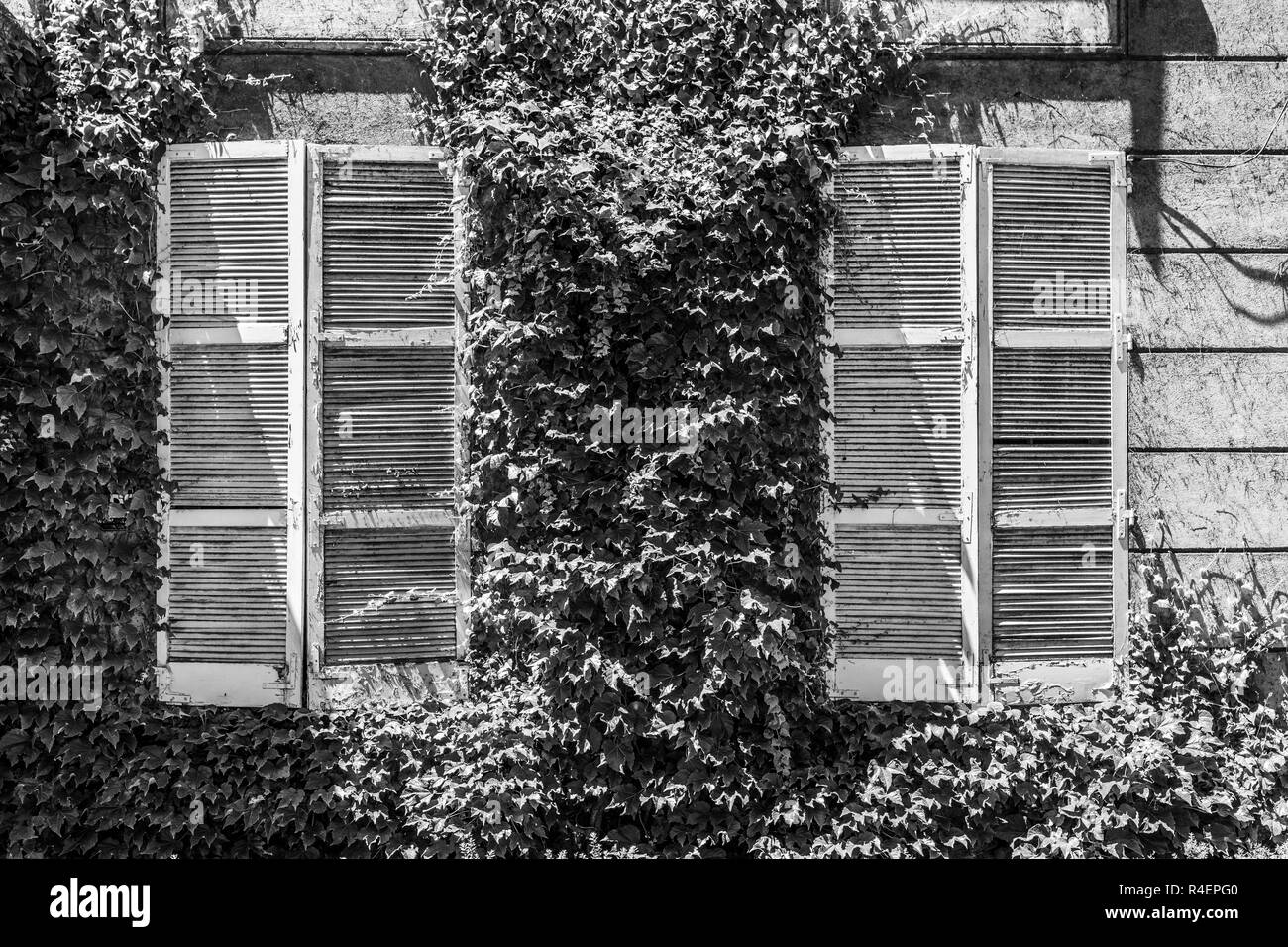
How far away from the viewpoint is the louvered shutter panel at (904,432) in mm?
5078

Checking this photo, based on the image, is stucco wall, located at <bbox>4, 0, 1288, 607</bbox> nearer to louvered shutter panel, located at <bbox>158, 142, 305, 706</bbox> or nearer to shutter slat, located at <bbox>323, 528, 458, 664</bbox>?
louvered shutter panel, located at <bbox>158, 142, 305, 706</bbox>

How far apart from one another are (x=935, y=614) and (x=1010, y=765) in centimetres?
88

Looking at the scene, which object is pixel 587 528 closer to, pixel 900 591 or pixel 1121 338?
pixel 900 591

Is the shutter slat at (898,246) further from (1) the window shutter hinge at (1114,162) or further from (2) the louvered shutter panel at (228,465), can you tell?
(2) the louvered shutter panel at (228,465)

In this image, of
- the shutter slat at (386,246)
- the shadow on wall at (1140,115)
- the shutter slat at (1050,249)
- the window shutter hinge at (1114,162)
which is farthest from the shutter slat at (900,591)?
the shutter slat at (386,246)

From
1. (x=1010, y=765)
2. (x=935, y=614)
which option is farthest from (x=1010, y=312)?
(x=1010, y=765)

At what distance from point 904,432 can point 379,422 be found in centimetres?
292

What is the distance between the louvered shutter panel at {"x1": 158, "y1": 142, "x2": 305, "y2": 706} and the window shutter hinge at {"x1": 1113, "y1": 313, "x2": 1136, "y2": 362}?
180 inches

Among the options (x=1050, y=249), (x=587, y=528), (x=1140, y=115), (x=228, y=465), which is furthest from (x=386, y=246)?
(x=1140, y=115)

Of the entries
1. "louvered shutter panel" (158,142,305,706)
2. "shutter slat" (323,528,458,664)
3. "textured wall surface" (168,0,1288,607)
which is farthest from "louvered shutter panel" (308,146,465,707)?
"textured wall surface" (168,0,1288,607)

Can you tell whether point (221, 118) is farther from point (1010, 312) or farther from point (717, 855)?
point (717, 855)

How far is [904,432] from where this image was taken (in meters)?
5.09

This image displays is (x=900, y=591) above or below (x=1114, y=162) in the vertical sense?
below
